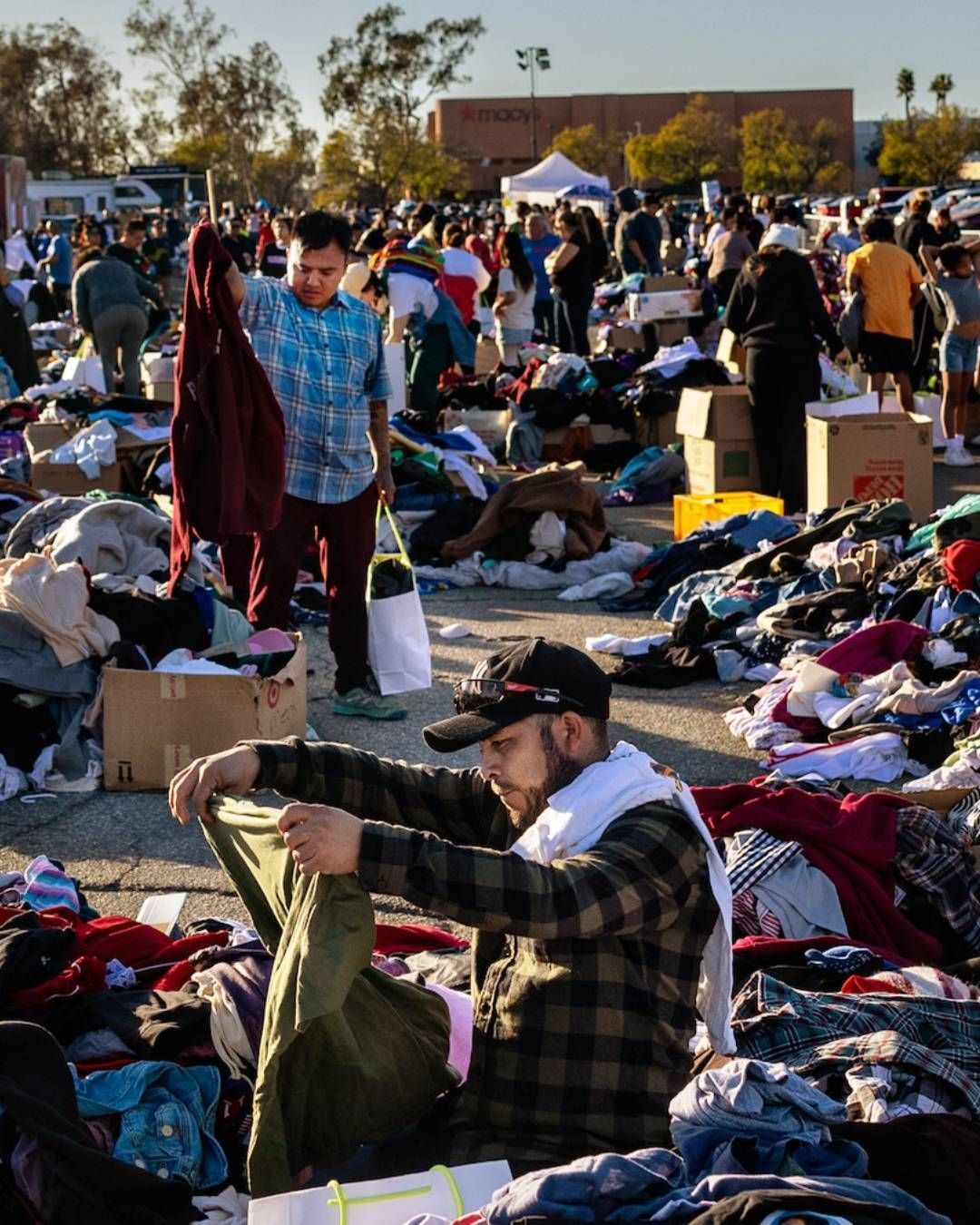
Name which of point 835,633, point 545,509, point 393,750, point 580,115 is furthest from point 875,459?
point 580,115

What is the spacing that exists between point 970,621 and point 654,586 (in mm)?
2555

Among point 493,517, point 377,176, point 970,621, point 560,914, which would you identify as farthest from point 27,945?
point 377,176

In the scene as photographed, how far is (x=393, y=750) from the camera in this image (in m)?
6.80

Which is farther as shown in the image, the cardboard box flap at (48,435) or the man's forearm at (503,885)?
the cardboard box flap at (48,435)

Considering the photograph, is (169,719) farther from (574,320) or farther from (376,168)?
(376,168)

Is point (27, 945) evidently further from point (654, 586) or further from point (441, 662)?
point (654, 586)

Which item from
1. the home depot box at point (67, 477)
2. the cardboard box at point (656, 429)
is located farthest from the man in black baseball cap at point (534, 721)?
the cardboard box at point (656, 429)

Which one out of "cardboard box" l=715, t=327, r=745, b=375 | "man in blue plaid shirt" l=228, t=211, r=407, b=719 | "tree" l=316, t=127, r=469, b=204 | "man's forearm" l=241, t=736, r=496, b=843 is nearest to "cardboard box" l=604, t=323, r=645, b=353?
"cardboard box" l=715, t=327, r=745, b=375

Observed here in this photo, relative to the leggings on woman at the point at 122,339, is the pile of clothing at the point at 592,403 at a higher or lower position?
lower

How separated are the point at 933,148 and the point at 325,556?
251 feet

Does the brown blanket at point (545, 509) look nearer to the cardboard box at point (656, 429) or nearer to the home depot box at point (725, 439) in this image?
the home depot box at point (725, 439)

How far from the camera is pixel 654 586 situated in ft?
30.8

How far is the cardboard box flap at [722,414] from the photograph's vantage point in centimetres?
1126

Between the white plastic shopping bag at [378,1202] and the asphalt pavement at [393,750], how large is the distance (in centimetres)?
232
